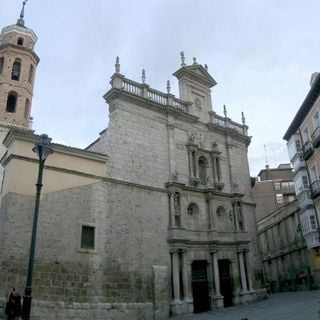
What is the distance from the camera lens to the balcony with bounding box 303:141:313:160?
2756cm

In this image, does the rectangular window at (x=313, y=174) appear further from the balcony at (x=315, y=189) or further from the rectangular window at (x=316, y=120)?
the rectangular window at (x=316, y=120)

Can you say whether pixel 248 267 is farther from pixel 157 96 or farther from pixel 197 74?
pixel 197 74

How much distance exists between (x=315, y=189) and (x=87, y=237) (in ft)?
57.3

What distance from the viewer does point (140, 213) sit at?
66.0 feet

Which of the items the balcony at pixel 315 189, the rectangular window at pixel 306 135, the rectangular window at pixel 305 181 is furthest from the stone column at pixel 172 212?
the rectangular window at pixel 306 135

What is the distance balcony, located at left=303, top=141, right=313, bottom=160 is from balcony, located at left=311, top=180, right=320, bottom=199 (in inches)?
84.2

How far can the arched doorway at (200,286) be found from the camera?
70.6 feet

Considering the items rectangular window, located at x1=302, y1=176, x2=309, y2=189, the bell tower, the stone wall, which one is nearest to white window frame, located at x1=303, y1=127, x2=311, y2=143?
rectangular window, located at x1=302, y1=176, x2=309, y2=189

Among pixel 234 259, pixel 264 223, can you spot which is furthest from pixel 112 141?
pixel 264 223

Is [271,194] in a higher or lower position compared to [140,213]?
higher

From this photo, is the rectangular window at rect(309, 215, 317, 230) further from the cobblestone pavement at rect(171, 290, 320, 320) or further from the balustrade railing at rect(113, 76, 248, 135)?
the balustrade railing at rect(113, 76, 248, 135)

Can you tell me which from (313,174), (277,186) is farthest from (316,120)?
(277,186)

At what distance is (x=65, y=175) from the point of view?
59.2 feet

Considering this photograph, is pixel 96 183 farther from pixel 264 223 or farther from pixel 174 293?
pixel 264 223
